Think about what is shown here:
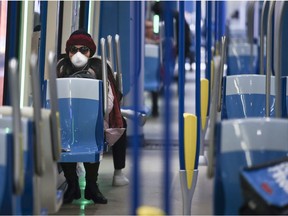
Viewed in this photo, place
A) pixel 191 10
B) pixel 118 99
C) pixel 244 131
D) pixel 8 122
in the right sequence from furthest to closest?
pixel 191 10, pixel 118 99, pixel 8 122, pixel 244 131

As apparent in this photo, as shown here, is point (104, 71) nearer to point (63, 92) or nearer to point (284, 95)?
point (63, 92)

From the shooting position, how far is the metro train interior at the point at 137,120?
3268 millimetres

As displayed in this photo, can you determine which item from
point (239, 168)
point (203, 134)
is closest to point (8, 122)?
point (239, 168)

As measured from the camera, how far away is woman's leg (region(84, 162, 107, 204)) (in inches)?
218

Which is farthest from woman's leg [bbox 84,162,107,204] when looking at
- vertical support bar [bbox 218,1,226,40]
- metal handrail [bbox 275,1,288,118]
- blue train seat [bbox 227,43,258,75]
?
blue train seat [bbox 227,43,258,75]

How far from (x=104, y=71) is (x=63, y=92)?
32 cm

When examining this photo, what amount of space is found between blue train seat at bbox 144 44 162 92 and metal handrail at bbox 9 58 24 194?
7002mm

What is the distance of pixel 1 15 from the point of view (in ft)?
17.3

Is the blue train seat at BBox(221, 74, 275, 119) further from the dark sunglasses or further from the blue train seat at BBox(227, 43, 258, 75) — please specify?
the blue train seat at BBox(227, 43, 258, 75)

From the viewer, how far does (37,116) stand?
3453 mm

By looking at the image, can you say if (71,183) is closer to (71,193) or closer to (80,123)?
(71,193)

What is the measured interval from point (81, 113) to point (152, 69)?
16.5ft

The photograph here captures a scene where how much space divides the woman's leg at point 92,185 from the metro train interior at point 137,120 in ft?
0.21

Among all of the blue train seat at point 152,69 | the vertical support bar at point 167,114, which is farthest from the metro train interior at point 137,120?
the blue train seat at point 152,69
